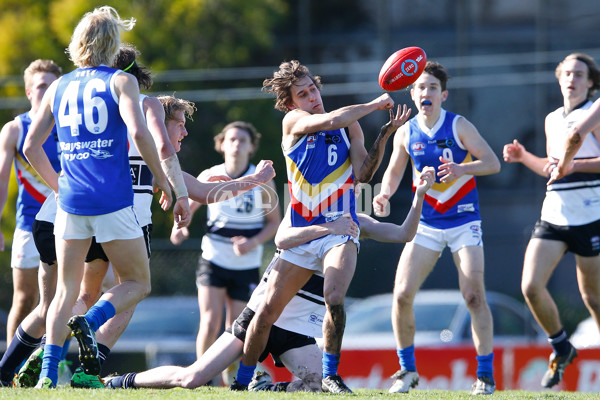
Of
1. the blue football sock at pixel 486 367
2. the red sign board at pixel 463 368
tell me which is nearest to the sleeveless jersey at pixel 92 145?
the blue football sock at pixel 486 367

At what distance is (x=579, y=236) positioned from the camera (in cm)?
708

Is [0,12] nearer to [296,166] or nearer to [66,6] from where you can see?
[66,6]

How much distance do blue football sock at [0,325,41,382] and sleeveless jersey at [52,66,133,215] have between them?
1290 millimetres

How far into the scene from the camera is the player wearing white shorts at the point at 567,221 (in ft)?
23.3

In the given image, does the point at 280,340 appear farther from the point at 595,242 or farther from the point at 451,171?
the point at 595,242

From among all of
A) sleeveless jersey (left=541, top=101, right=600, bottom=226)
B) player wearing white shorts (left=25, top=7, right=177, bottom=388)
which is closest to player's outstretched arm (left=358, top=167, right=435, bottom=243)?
player wearing white shorts (left=25, top=7, right=177, bottom=388)

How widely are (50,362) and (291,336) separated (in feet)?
5.47

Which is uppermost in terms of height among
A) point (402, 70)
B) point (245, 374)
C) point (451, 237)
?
point (402, 70)

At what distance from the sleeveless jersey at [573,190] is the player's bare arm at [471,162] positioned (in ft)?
2.45

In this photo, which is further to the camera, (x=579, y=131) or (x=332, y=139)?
(x=579, y=131)

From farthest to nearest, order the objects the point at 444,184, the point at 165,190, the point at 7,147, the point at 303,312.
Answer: the point at 444,184 < the point at 7,147 < the point at 303,312 < the point at 165,190

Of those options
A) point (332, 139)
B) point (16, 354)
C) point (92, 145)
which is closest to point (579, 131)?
point (332, 139)

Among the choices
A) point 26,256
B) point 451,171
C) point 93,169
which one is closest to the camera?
point 93,169

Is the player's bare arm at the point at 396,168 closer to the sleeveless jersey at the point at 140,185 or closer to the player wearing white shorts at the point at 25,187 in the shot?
the sleeveless jersey at the point at 140,185
